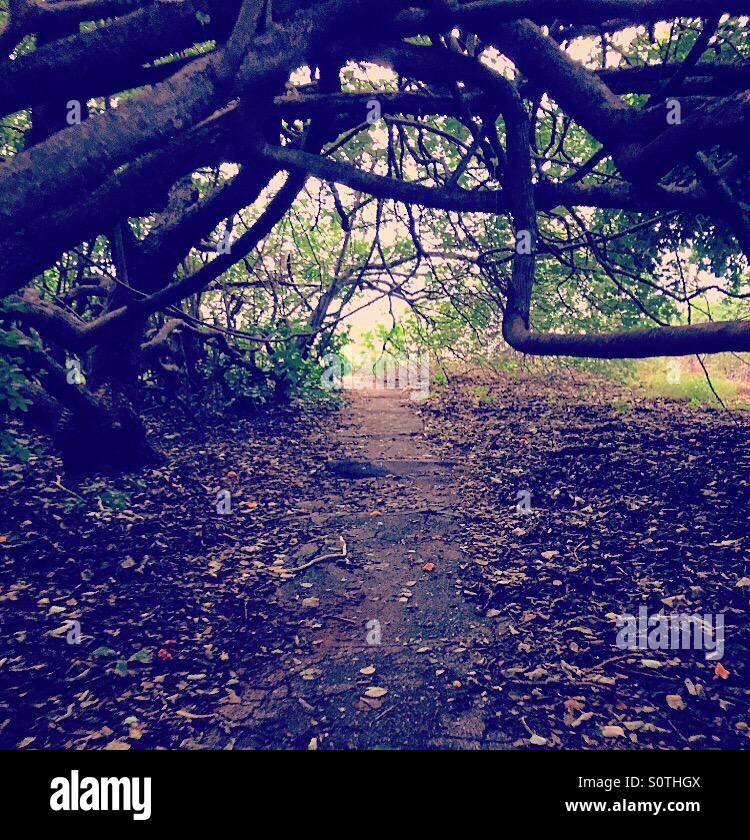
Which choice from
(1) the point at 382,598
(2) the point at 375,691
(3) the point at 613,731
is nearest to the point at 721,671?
(3) the point at 613,731

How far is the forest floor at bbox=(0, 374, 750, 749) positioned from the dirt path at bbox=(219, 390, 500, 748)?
0.7 inches

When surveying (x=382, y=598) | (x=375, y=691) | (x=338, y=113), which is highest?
(x=338, y=113)

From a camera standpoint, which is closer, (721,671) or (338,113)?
(721,671)

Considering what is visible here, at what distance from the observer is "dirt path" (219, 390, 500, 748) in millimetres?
2971

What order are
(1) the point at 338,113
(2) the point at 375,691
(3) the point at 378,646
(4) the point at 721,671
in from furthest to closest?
(1) the point at 338,113 < (3) the point at 378,646 < (2) the point at 375,691 < (4) the point at 721,671

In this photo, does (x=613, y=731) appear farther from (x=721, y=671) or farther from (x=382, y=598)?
(x=382, y=598)

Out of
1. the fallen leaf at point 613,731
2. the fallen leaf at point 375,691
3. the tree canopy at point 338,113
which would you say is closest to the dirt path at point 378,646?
the fallen leaf at point 375,691

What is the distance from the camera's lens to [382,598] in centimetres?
451

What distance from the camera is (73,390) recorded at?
19.9 feet

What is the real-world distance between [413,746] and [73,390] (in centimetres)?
567

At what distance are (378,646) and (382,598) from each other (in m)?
0.71
